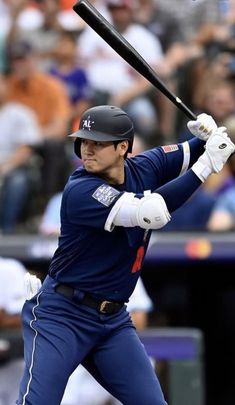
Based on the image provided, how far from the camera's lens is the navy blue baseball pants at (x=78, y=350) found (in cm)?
505

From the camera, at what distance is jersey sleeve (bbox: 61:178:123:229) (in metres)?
4.99

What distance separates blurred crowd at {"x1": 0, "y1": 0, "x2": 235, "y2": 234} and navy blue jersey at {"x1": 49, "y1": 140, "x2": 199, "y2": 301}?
2803 millimetres

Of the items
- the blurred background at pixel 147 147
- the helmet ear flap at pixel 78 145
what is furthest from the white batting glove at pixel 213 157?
the blurred background at pixel 147 147

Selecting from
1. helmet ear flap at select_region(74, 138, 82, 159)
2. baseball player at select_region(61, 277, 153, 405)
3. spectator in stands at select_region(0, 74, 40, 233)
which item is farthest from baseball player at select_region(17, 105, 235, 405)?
spectator in stands at select_region(0, 74, 40, 233)

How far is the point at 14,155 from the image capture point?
9625 millimetres

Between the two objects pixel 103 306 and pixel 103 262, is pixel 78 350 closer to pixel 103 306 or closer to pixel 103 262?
pixel 103 306

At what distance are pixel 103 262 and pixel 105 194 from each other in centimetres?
36

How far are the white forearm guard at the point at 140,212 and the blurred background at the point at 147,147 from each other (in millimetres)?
2199

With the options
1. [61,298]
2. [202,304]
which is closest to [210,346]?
[202,304]

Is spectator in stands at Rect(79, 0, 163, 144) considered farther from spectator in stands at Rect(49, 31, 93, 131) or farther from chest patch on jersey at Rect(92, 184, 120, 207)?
chest patch on jersey at Rect(92, 184, 120, 207)

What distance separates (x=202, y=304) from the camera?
831cm

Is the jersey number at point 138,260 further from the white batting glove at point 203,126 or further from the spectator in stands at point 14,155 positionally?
the spectator in stands at point 14,155

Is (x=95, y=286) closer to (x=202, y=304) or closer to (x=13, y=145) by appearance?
(x=202, y=304)

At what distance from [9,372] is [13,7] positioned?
5253 millimetres
